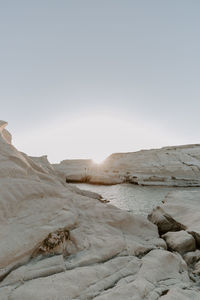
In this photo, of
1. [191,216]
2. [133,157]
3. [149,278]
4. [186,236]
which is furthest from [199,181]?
[149,278]

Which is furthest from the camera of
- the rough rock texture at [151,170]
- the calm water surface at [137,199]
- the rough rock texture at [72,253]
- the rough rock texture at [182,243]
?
the rough rock texture at [151,170]

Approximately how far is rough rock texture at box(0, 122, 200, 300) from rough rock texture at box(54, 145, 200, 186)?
1374 cm

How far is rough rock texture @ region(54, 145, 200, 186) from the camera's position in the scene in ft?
64.2

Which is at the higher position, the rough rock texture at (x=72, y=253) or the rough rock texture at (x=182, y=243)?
the rough rock texture at (x=72, y=253)

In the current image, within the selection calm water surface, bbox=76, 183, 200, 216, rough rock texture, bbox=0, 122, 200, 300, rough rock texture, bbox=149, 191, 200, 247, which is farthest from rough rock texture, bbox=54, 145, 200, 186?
rough rock texture, bbox=0, 122, 200, 300

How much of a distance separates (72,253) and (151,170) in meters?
→ 18.7

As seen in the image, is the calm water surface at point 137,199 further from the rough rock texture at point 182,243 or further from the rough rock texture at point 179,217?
the rough rock texture at point 182,243

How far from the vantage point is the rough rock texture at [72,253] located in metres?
2.56

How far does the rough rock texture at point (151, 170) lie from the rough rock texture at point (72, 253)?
13738 millimetres

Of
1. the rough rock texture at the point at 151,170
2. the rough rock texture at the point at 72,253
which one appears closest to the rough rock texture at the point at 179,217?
the rough rock texture at the point at 72,253

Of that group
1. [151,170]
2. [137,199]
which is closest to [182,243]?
[137,199]

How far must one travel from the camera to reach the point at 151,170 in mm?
21016

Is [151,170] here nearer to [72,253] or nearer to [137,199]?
A: [137,199]

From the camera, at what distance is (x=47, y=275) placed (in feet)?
9.07
